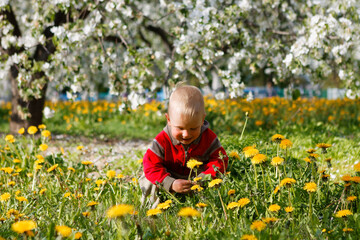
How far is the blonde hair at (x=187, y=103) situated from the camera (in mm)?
2252

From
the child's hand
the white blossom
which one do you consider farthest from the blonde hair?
the white blossom

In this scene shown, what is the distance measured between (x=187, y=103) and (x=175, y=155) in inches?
16.8

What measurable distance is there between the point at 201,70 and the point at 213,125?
3.77ft

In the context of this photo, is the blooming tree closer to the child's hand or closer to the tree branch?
the child's hand

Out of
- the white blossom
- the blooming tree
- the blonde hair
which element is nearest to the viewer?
the blonde hair

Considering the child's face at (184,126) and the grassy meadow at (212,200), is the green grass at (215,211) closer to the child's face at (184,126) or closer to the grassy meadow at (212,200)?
the grassy meadow at (212,200)

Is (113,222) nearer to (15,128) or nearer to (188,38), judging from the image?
(188,38)

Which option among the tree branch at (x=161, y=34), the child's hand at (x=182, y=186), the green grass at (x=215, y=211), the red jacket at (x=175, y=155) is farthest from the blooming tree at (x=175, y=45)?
the tree branch at (x=161, y=34)

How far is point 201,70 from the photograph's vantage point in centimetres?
499

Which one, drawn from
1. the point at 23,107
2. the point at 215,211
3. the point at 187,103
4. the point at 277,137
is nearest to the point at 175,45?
the point at 187,103

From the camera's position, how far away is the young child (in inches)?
90.0

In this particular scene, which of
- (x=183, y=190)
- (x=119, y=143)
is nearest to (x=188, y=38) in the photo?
(x=119, y=143)

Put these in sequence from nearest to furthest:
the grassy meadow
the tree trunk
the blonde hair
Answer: the grassy meadow → the blonde hair → the tree trunk

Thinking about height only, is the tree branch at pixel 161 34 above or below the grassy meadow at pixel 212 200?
above
